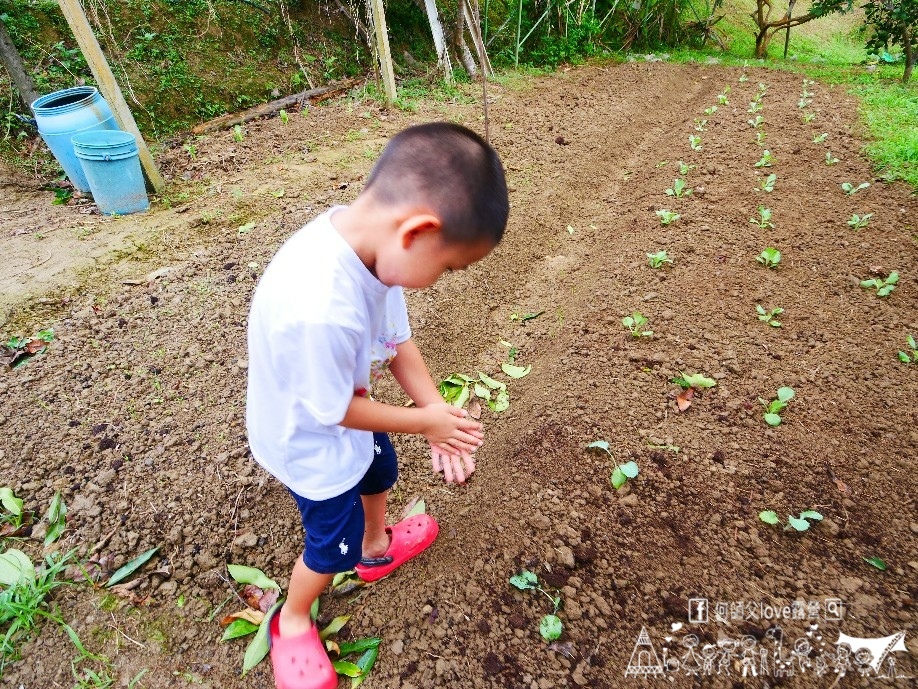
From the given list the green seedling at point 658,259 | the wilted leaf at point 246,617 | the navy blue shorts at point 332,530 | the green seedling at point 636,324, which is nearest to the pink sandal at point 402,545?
the wilted leaf at point 246,617

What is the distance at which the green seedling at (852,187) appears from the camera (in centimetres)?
405

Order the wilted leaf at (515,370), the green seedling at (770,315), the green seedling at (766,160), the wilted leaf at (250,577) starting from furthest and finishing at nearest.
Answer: the green seedling at (766,160) < the wilted leaf at (515,370) < the green seedling at (770,315) < the wilted leaf at (250,577)

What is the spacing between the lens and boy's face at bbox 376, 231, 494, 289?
3.90ft

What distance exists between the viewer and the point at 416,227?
3.77ft

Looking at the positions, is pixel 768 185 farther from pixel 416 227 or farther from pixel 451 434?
pixel 416 227

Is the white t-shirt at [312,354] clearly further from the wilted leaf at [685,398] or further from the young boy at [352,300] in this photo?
the wilted leaf at [685,398]

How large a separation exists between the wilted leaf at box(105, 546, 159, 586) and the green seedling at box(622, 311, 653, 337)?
8.63 feet

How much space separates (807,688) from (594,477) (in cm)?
97

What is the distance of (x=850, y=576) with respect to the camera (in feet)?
6.03

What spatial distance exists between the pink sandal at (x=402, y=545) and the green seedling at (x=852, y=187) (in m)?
4.20

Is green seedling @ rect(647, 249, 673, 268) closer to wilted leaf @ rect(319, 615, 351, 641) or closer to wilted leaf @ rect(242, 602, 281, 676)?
wilted leaf @ rect(319, 615, 351, 641)

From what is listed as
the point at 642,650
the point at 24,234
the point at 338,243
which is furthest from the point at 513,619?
the point at 24,234

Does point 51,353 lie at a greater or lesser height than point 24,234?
lesser

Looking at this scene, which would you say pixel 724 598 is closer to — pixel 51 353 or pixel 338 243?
pixel 338 243
